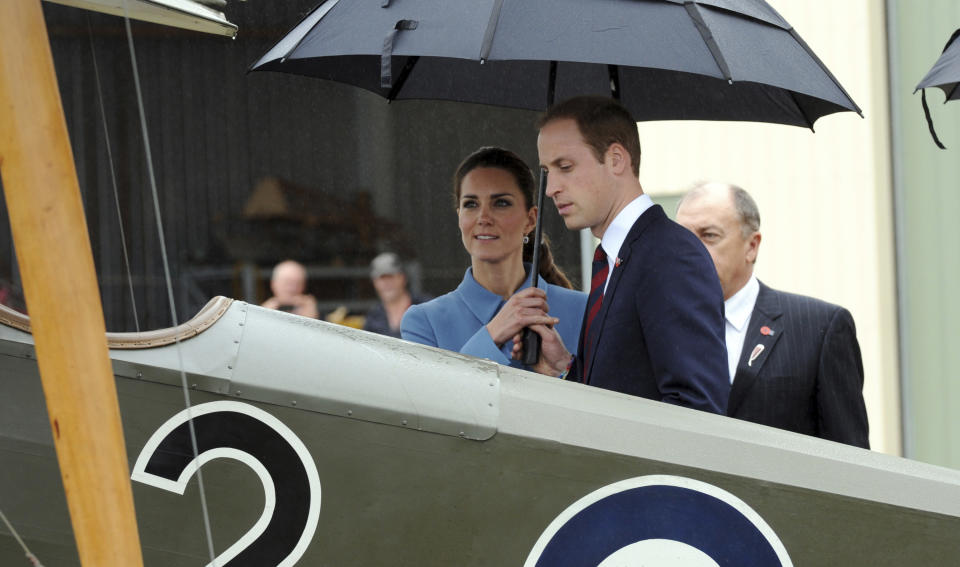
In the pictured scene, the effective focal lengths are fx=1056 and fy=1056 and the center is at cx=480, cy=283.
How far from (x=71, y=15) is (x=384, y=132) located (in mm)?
1999

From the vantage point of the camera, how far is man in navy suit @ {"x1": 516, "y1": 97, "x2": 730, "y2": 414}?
6.61 ft

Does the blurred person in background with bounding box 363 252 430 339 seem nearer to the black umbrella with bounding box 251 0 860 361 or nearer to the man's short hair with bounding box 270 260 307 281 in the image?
the man's short hair with bounding box 270 260 307 281

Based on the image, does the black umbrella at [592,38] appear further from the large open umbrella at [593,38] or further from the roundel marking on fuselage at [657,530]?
the roundel marking on fuselage at [657,530]

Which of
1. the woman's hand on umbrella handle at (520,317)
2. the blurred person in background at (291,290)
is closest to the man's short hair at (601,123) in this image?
the woman's hand on umbrella handle at (520,317)

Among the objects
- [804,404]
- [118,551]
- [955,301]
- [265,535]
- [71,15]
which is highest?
[71,15]

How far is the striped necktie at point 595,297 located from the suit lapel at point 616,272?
1 centimetres

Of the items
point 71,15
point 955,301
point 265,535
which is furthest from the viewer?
point 71,15

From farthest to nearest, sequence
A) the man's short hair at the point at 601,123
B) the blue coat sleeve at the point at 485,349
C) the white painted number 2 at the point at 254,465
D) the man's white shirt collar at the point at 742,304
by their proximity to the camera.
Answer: the man's white shirt collar at the point at 742,304
the blue coat sleeve at the point at 485,349
the man's short hair at the point at 601,123
the white painted number 2 at the point at 254,465

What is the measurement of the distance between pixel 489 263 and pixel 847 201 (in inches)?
127

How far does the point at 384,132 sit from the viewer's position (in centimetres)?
692

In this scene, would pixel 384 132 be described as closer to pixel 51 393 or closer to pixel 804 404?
pixel 804 404

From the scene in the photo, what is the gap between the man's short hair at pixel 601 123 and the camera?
2.29m

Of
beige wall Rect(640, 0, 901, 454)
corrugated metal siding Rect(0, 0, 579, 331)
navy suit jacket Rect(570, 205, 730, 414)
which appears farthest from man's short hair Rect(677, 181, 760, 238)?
corrugated metal siding Rect(0, 0, 579, 331)

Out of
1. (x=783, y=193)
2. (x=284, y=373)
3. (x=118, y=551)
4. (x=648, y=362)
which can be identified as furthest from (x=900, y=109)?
(x=118, y=551)
